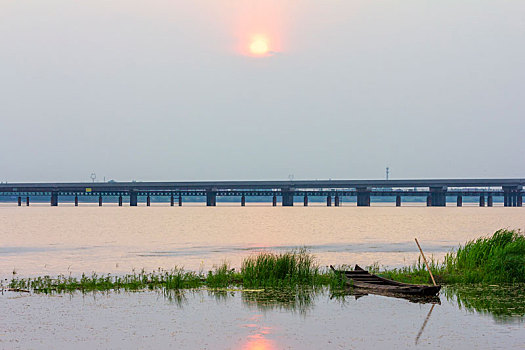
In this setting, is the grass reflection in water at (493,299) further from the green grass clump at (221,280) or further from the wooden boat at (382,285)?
the green grass clump at (221,280)

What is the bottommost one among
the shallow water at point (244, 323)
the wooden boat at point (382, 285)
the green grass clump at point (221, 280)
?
the shallow water at point (244, 323)

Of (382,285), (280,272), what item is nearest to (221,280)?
(280,272)

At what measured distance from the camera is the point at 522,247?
37062mm

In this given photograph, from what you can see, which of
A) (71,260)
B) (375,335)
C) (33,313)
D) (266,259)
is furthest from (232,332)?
(71,260)

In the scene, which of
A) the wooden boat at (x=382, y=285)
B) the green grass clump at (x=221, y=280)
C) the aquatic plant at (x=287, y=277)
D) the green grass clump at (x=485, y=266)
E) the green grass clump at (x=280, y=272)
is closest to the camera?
the wooden boat at (x=382, y=285)

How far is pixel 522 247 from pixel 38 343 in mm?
24643

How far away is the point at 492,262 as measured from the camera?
36219 millimetres

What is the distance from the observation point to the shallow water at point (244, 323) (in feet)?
73.1

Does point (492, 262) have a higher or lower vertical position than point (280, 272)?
higher

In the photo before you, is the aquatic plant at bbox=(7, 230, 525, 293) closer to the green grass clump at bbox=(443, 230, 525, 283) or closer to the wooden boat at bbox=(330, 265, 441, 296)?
the green grass clump at bbox=(443, 230, 525, 283)

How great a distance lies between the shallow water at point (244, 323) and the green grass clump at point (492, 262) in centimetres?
561

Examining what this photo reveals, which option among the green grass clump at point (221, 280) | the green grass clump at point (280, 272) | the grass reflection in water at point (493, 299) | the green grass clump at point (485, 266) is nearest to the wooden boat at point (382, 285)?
the grass reflection in water at point (493, 299)

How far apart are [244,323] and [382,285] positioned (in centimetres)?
875

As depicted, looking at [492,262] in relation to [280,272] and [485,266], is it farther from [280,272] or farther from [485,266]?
[280,272]
